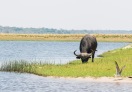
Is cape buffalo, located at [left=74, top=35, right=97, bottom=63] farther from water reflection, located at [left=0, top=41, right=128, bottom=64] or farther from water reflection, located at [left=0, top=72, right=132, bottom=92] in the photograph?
water reflection, located at [left=0, top=72, right=132, bottom=92]

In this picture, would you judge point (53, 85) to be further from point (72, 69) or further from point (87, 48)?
point (87, 48)

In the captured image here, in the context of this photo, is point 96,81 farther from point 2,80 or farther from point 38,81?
point 2,80

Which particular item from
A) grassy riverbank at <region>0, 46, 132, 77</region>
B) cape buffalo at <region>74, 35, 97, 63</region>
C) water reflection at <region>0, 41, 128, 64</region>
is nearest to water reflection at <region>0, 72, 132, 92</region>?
grassy riverbank at <region>0, 46, 132, 77</region>

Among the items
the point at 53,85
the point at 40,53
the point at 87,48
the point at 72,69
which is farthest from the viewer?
the point at 40,53

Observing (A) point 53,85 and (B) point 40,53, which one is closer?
(A) point 53,85

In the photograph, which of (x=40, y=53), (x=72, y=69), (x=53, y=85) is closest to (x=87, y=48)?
(x=72, y=69)

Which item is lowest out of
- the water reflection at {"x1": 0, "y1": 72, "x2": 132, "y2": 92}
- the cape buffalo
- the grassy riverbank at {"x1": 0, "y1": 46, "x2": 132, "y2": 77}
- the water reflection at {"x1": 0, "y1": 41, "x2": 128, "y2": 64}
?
the water reflection at {"x1": 0, "y1": 41, "x2": 128, "y2": 64}

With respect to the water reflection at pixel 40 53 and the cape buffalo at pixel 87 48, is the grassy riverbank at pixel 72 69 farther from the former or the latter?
the water reflection at pixel 40 53

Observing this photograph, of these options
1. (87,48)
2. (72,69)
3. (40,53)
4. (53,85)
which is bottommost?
(40,53)

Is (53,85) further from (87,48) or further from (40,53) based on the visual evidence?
(40,53)

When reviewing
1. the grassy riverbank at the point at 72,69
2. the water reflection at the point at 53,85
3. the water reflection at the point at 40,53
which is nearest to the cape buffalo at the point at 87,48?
the grassy riverbank at the point at 72,69

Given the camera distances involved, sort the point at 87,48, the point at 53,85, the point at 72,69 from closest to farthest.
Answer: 1. the point at 53,85
2. the point at 72,69
3. the point at 87,48

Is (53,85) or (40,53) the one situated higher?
(53,85)

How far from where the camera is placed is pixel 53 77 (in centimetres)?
3719
